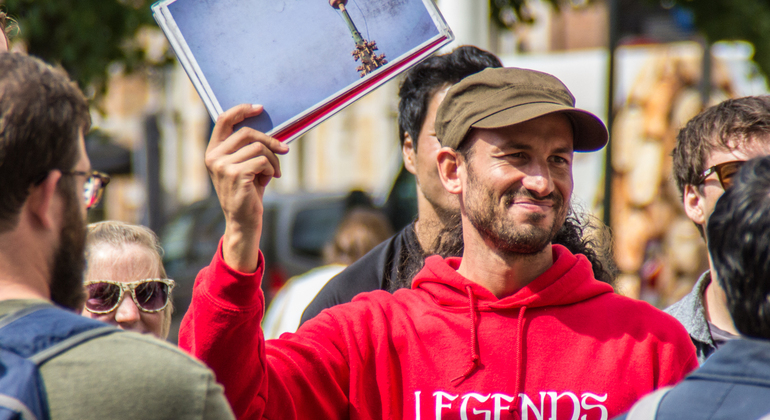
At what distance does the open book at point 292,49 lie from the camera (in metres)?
1.98

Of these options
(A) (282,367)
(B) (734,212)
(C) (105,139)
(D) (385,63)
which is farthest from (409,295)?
(C) (105,139)

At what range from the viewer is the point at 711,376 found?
54.5 inches

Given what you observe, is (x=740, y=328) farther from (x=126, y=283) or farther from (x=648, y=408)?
(x=126, y=283)

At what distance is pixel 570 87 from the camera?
1085 cm

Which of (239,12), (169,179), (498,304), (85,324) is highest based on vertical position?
(239,12)

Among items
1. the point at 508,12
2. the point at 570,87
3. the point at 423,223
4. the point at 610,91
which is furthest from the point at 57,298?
the point at 570,87

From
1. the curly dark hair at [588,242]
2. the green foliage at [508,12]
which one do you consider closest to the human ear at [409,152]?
the curly dark hair at [588,242]

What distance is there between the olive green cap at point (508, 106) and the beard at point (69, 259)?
1119mm

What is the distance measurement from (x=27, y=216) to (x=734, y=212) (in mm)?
1246

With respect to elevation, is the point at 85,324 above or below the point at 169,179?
above

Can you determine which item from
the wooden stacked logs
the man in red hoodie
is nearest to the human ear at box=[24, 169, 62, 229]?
the man in red hoodie

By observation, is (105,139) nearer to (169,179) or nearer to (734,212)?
(734,212)

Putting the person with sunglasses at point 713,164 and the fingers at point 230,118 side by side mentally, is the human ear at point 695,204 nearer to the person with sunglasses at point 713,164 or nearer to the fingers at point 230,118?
the person with sunglasses at point 713,164

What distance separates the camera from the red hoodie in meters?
1.88
